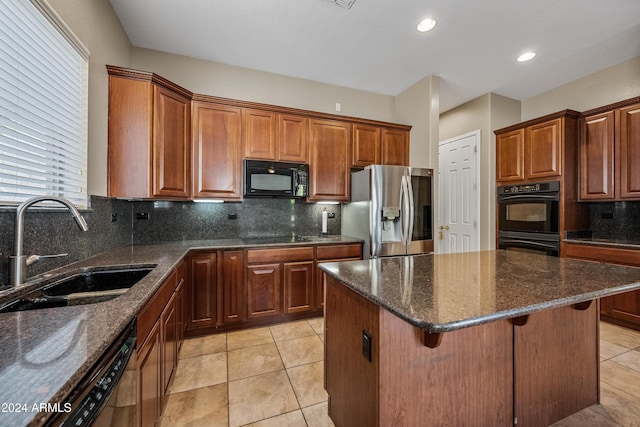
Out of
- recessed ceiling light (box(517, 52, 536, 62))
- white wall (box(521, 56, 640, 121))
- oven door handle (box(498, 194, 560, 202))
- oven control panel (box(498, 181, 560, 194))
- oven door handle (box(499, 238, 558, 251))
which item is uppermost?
recessed ceiling light (box(517, 52, 536, 62))

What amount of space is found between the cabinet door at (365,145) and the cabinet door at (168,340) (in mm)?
2501

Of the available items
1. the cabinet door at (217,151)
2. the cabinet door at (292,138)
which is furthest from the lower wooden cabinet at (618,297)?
the cabinet door at (217,151)

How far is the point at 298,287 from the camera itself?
2.87 meters

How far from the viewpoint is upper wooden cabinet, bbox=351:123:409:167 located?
340 cm

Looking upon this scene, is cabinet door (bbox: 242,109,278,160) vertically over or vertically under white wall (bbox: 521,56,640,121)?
under

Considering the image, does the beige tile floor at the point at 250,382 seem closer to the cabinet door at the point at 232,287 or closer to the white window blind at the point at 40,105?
the cabinet door at the point at 232,287

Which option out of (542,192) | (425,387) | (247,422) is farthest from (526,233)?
(247,422)

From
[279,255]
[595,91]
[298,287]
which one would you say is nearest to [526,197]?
[595,91]

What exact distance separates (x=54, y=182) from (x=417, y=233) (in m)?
3.21

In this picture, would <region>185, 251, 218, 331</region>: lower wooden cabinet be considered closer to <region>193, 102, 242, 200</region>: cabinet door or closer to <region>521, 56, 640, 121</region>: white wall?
<region>193, 102, 242, 200</region>: cabinet door

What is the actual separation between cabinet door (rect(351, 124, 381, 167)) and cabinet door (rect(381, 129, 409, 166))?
4.1 inches

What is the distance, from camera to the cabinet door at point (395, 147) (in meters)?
3.54

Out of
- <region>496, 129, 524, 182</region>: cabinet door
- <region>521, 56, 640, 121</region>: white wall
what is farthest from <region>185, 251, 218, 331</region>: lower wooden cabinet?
<region>521, 56, 640, 121</region>: white wall

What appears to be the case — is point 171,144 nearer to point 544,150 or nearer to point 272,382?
point 272,382
